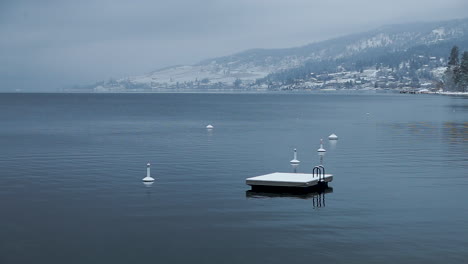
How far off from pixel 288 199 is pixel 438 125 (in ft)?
230

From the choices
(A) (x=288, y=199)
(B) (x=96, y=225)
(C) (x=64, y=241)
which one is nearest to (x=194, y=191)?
(A) (x=288, y=199)

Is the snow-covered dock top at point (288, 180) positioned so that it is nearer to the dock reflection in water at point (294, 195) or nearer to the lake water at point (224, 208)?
the dock reflection in water at point (294, 195)

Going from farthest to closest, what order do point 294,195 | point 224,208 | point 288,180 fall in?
point 288,180 < point 294,195 < point 224,208

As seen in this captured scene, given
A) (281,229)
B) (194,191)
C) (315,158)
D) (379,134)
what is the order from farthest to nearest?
(379,134) < (315,158) < (194,191) < (281,229)

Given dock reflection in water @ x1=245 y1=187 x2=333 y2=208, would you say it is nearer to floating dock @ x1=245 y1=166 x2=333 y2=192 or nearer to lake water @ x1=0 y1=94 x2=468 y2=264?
lake water @ x1=0 y1=94 x2=468 y2=264

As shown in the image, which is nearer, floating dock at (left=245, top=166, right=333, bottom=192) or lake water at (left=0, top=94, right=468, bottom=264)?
lake water at (left=0, top=94, right=468, bottom=264)

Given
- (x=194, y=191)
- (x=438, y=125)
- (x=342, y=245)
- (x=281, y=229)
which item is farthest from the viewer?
(x=438, y=125)

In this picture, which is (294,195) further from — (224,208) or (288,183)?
(224,208)

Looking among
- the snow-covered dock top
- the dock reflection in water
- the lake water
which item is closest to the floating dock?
the snow-covered dock top

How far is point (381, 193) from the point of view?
38.4 metres

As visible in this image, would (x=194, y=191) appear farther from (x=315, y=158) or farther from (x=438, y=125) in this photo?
(x=438, y=125)

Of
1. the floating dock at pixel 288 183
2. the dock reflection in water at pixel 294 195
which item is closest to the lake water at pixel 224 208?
the dock reflection in water at pixel 294 195

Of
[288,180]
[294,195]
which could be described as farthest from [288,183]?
[294,195]

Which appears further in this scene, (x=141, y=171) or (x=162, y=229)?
(x=141, y=171)
